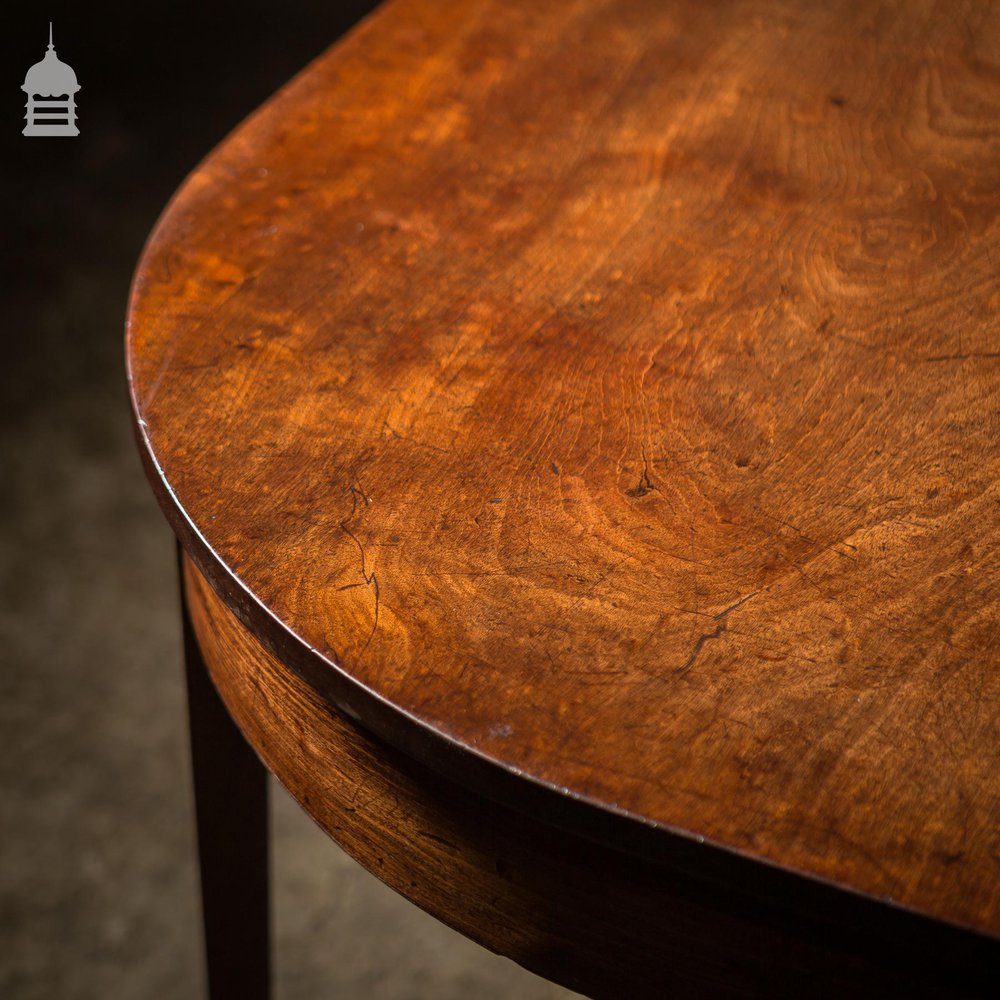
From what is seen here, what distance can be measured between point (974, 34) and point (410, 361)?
456 mm

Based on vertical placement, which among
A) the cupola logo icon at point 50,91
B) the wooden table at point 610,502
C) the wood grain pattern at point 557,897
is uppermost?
the wooden table at point 610,502

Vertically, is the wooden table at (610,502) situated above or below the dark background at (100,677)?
above

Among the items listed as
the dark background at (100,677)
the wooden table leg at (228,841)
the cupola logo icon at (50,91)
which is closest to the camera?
the wooden table leg at (228,841)

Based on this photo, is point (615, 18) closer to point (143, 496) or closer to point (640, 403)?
point (640, 403)

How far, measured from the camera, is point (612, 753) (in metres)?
0.35

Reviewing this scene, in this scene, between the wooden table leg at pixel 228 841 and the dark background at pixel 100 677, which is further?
the dark background at pixel 100 677

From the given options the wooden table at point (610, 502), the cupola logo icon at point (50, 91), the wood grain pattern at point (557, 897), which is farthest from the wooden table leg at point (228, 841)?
the cupola logo icon at point (50, 91)

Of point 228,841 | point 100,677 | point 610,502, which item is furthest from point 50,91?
point 610,502

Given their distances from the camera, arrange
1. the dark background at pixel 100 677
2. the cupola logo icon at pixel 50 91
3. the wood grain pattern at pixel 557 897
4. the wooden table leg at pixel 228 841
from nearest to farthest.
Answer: the wood grain pattern at pixel 557 897
the wooden table leg at pixel 228 841
the dark background at pixel 100 677
the cupola logo icon at pixel 50 91

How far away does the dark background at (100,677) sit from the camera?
39.4 inches

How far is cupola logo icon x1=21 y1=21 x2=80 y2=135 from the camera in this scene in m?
1.73

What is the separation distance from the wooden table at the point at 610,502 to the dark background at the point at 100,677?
1.20 feet

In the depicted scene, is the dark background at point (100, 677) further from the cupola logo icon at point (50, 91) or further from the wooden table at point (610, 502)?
the wooden table at point (610, 502)

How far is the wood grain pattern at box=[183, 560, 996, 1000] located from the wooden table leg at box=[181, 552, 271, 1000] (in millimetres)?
140
